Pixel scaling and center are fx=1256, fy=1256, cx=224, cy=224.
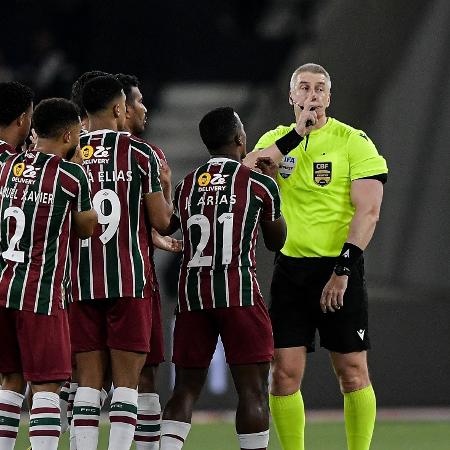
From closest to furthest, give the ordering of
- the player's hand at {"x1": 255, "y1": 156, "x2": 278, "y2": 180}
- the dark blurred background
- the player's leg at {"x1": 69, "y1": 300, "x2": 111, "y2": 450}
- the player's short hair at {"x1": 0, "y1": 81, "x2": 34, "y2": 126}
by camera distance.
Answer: the player's leg at {"x1": 69, "y1": 300, "x2": 111, "y2": 450} < the player's short hair at {"x1": 0, "y1": 81, "x2": 34, "y2": 126} < the player's hand at {"x1": 255, "y1": 156, "x2": 278, "y2": 180} < the dark blurred background

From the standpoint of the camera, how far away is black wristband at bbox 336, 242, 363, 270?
5.66m

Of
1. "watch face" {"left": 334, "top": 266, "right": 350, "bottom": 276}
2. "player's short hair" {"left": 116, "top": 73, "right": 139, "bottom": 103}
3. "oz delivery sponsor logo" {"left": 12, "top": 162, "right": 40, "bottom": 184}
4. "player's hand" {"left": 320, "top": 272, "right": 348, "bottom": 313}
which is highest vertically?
"player's short hair" {"left": 116, "top": 73, "right": 139, "bottom": 103}

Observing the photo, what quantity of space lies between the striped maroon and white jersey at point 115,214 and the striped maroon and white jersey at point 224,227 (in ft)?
0.65

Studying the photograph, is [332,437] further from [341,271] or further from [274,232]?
[274,232]

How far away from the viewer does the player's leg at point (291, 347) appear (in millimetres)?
5730

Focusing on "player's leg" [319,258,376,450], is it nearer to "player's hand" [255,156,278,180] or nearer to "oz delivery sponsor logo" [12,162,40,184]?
"player's hand" [255,156,278,180]

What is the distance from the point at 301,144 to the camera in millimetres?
5938

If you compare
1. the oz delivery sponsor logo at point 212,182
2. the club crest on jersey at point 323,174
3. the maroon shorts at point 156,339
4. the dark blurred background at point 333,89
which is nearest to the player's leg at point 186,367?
the maroon shorts at point 156,339

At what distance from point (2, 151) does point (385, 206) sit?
15.7 ft

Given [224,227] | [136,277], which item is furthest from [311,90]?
[136,277]

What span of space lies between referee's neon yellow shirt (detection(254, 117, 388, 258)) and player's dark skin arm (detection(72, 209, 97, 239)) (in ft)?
3.95

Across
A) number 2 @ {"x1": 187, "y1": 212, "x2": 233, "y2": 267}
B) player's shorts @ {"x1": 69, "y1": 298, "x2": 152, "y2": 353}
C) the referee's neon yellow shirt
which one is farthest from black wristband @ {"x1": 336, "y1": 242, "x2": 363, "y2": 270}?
player's shorts @ {"x1": 69, "y1": 298, "x2": 152, "y2": 353}

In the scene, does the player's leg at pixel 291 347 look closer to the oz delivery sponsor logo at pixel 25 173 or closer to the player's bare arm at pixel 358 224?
the player's bare arm at pixel 358 224

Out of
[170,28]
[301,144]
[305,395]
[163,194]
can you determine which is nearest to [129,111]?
[163,194]
